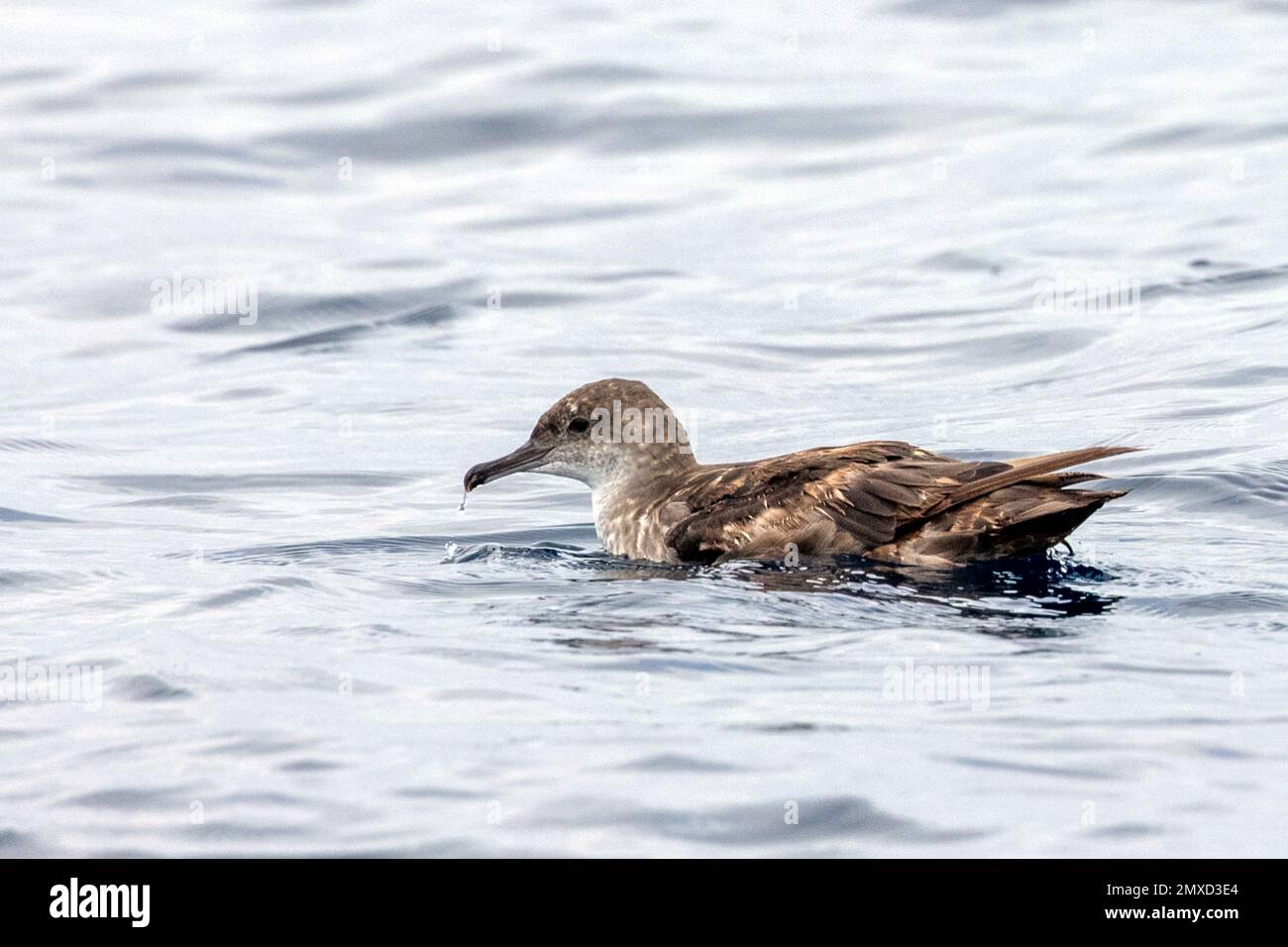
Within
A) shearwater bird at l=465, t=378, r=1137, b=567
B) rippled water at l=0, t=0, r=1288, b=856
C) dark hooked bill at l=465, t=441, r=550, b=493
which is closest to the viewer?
rippled water at l=0, t=0, r=1288, b=856

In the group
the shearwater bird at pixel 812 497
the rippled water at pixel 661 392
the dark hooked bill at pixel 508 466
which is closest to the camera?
the rippled water at pixel 661 392

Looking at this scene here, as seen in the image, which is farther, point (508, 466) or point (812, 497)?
point (508, 466)

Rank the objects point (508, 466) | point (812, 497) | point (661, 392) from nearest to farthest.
Result: point (812, 497) < point (508, 466) < point (661, 392)

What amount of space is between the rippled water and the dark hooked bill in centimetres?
39

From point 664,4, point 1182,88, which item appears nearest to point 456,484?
point 1182,88

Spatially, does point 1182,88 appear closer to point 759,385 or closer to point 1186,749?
point 759,385

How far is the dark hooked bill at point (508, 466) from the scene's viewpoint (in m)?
10.3

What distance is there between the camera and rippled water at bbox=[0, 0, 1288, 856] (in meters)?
6.41

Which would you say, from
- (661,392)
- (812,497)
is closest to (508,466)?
(812,497)

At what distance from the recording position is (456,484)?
12664 millimetres

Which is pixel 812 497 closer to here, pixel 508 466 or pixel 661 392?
pixel 508 466

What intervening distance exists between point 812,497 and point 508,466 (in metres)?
1.96

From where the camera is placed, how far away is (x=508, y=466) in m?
10.4

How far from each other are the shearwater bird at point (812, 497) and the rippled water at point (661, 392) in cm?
20
